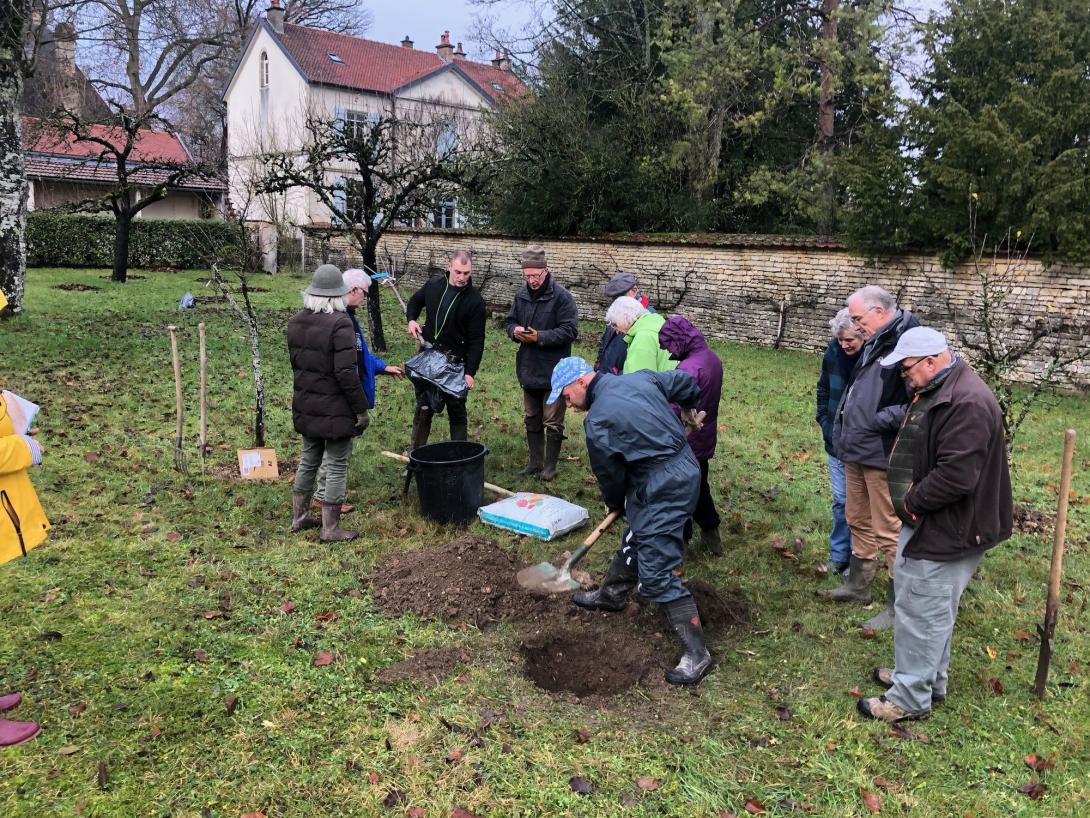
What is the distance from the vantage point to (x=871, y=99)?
45.8 feet

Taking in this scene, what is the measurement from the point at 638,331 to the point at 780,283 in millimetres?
10512

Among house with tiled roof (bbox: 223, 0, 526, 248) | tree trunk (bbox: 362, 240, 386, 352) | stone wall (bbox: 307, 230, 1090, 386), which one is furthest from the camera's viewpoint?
house with tiled roof (bbox: 223, 0, 526, 248)

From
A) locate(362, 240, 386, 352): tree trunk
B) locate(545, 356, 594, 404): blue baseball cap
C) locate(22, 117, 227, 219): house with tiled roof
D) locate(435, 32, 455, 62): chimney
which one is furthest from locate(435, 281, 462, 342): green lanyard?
locate(435, 32, 455, 62): chimney

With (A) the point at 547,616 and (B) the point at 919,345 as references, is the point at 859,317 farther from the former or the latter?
(A) the point at 547,616

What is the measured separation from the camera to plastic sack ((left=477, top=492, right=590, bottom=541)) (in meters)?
5.61

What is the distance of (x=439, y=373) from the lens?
6.29 meters

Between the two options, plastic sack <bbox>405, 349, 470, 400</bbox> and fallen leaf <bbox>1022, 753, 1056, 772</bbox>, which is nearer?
fallen leaf <bbox>1022, 753, 1056, 772</bbox>

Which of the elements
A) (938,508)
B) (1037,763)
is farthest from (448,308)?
(1037,763)

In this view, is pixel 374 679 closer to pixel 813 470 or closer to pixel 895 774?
pixel 895 774

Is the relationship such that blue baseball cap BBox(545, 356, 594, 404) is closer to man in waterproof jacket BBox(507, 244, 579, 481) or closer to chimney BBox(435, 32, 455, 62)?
man in waterproof jacket BBox(507, 244, 579, 481)

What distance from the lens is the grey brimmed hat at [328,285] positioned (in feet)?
16.5

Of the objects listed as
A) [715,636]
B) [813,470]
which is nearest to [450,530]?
[715,636]

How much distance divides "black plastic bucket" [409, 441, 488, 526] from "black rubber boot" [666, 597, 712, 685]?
2202 mm

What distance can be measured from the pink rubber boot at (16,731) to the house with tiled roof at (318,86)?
27.0 m
